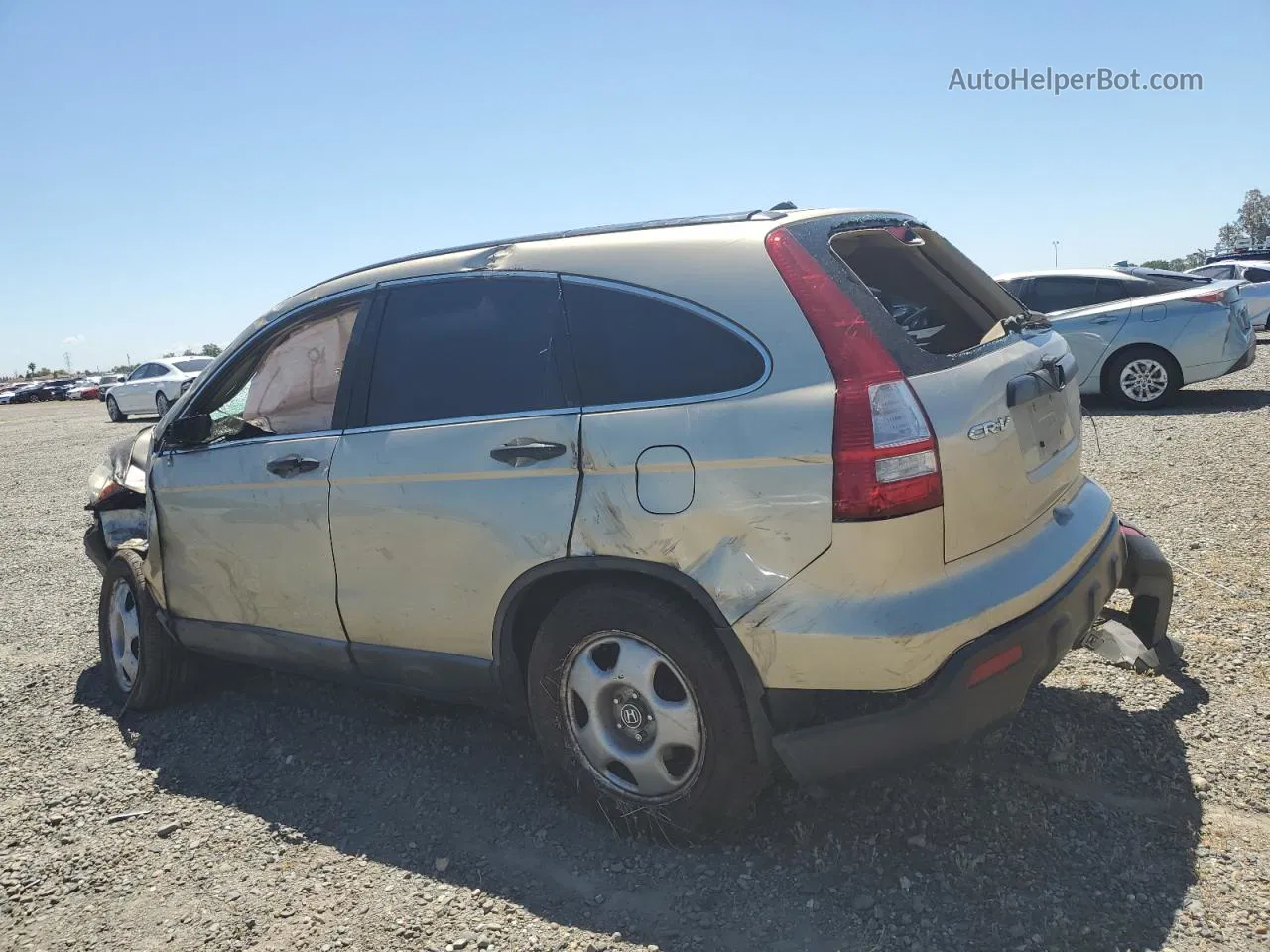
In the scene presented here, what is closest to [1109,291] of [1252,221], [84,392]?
[84,392]

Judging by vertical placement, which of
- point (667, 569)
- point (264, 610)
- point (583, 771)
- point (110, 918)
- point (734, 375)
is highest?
point (734, 375)

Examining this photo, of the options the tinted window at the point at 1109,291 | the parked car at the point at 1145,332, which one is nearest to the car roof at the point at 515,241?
the parked car at the point at 1145,332

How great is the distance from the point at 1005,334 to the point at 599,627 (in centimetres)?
161

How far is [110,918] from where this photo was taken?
290cm

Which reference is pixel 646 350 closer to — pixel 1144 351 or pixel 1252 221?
pixel 1144 351

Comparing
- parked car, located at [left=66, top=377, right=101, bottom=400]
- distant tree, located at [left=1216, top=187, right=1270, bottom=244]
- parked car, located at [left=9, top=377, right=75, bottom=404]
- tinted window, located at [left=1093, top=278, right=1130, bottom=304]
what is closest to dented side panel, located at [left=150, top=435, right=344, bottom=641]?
tinted window, located at [left=1093, top=278, right=1130, bottom=304]

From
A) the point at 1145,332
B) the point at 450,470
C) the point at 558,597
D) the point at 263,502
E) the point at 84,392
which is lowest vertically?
the point at 558,597

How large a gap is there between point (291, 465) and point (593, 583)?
4.60 feet

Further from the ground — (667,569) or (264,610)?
(667,569)

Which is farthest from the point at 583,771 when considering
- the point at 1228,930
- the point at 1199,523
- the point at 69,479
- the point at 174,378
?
the point at 174,378

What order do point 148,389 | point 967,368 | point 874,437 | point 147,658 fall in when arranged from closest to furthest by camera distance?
point 874,437, point 967,368, point 147,658, point 148,389

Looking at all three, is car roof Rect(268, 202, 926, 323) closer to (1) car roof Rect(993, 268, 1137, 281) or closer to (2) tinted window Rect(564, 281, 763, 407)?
(2) tinted window Rect(564, 281, 763, 407)

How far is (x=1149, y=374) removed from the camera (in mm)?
10750

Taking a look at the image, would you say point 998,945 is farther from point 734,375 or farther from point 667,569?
point 734,375
